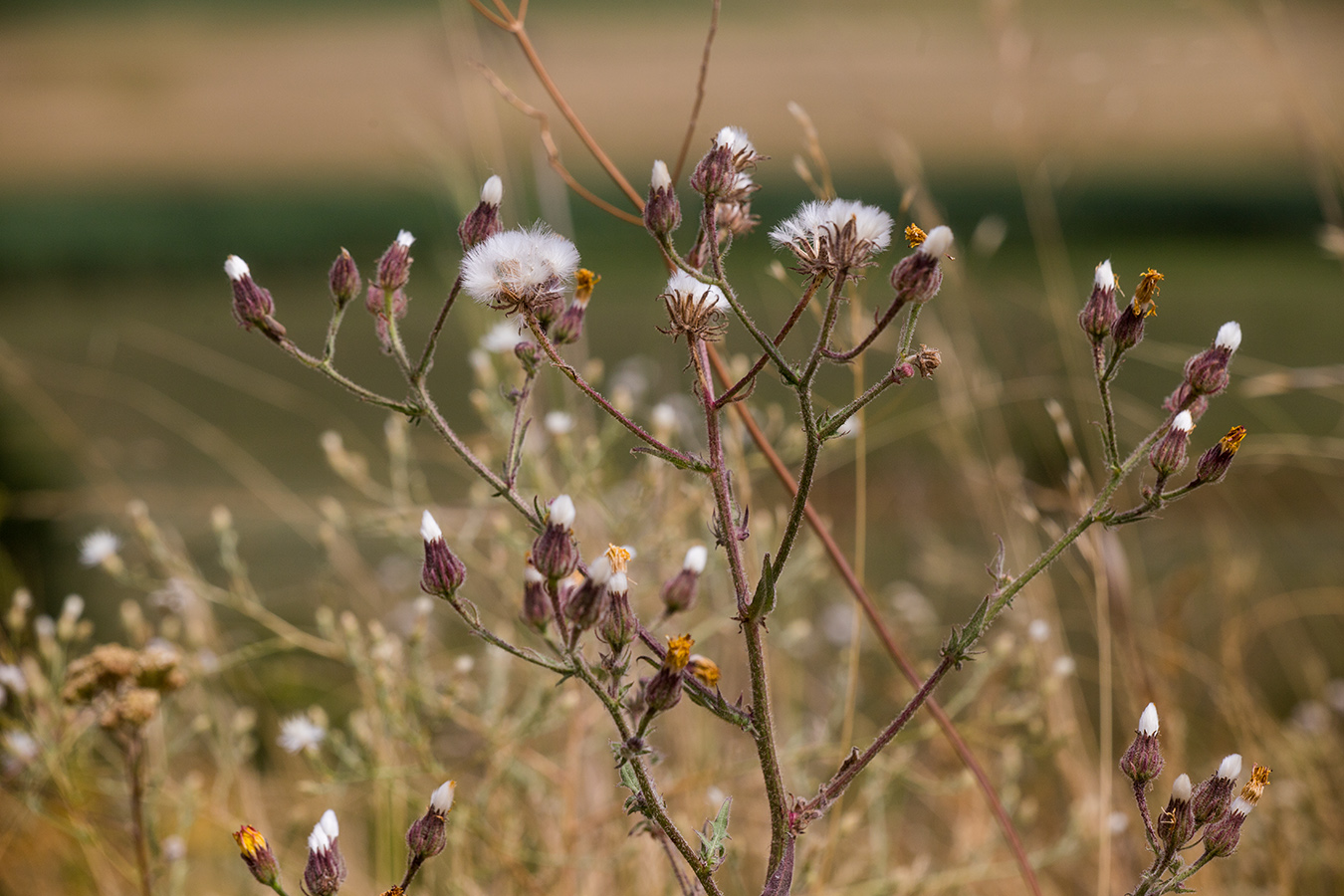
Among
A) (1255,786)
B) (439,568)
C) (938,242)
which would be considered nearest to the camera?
(938,242)

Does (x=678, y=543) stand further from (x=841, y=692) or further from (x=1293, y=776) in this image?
(x=1293, y=776)

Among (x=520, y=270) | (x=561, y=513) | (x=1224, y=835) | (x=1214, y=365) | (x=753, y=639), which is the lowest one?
(x=1224, y=835)

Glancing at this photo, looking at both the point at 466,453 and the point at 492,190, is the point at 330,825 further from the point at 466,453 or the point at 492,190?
the point at 492,190

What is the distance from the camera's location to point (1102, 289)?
118 centimetres

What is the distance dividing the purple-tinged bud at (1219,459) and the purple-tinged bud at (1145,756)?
0.26 m

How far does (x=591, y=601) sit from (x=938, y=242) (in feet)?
1.52

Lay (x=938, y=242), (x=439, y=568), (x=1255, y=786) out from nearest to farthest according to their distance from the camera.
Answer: (x=938, y=242) → (x=439, y=568) → (x=1255, y=786)

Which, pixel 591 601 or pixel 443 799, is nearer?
pixel 591 601

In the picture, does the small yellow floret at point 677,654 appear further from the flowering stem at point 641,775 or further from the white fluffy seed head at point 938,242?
the white fluffy seed head at point 938,242

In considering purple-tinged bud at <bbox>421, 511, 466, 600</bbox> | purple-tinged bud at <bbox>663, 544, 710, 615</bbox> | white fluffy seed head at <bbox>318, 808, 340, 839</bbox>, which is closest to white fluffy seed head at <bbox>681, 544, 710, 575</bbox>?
purple-tinged bud at <bbox>663, 544, 710, 615</bbox>

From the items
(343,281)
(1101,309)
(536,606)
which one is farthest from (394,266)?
(1101,309)

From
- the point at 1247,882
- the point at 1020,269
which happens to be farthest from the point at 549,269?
the point at 1020,269

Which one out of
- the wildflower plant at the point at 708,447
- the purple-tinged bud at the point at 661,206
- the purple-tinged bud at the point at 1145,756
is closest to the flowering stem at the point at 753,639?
the wildflower plant at the point at 708,447

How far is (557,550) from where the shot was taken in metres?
1.01
